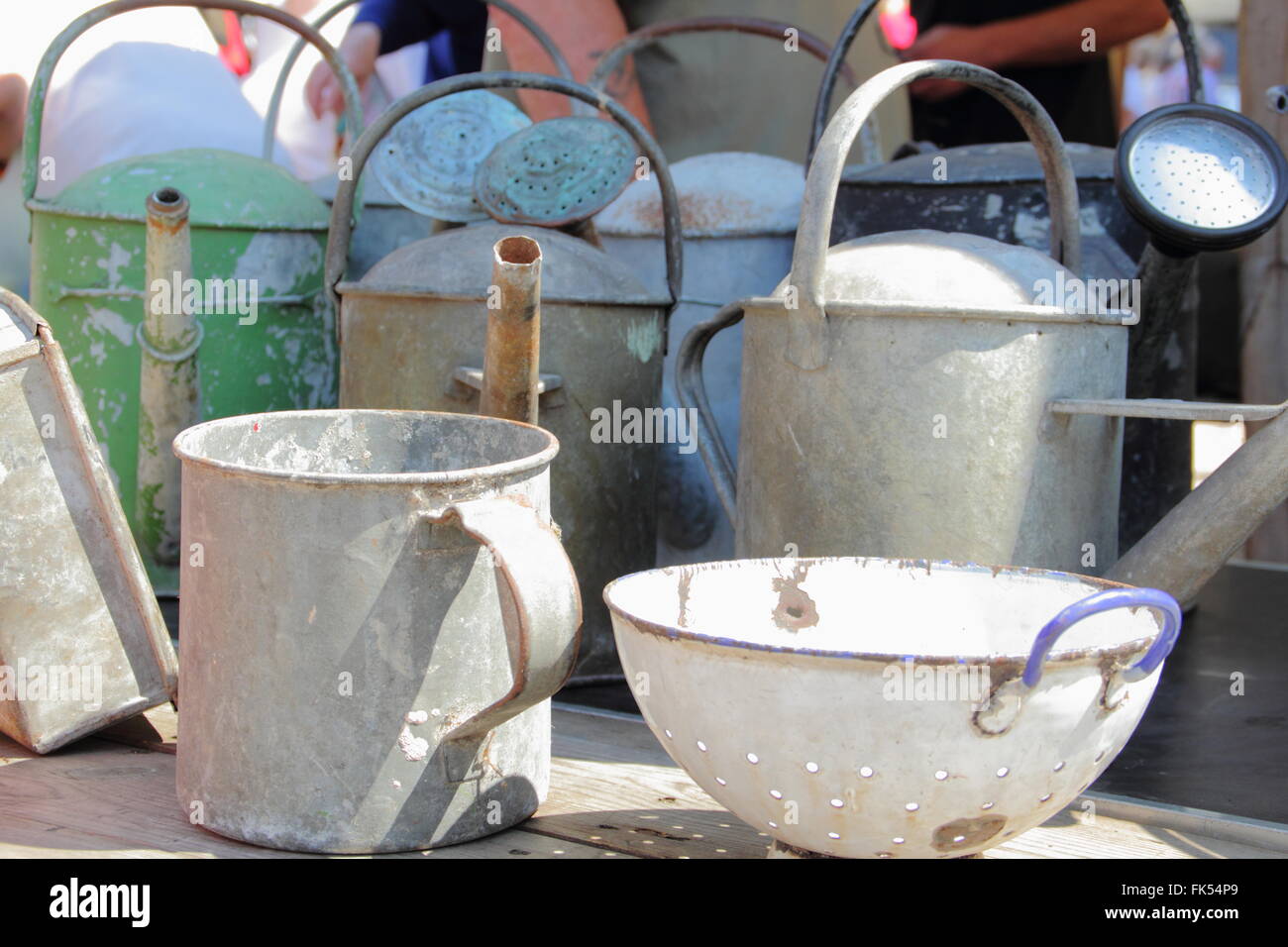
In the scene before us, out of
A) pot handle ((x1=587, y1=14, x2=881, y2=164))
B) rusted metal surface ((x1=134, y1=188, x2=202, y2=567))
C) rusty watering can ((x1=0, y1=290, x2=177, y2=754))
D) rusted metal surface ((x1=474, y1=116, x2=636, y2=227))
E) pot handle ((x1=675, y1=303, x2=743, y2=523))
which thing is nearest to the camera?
rusty watering can ((x1=0, y1=290, x2=177, y2=754))

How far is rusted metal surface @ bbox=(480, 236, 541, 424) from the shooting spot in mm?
1374

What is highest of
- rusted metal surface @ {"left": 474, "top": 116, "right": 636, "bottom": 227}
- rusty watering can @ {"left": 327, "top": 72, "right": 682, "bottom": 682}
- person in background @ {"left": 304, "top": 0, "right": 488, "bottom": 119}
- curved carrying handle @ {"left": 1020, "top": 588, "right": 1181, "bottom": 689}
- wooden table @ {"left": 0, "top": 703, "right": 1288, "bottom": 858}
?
person in background @ {"left": 304, "top": 0, "right": 488, "bottom": 119}

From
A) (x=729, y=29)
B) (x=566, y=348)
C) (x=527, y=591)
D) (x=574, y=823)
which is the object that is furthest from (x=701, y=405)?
(x=729, y=29)

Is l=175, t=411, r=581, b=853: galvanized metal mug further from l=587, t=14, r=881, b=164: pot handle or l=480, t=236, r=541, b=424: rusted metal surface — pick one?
l=587, t=14, r=881, b=164: pot handle

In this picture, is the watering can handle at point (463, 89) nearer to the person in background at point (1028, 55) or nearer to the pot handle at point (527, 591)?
the pot handle at point (527, 591)

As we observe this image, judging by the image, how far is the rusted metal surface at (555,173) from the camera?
1.93m

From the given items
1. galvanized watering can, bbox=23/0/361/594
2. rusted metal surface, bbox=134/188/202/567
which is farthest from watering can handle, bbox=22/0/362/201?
rusted metal surface, bbox=134/188/202/567

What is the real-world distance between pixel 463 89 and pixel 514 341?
589 millimetres

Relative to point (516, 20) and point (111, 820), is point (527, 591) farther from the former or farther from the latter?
point (516, 20)

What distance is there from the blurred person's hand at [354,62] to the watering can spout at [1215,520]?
8.23 feet

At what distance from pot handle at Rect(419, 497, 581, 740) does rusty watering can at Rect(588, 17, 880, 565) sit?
3.27 ft

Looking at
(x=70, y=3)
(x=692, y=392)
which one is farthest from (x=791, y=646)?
(x=70, y=3)

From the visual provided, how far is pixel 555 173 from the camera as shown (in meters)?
1.97

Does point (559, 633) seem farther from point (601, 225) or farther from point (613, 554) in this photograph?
point (601, 225)
